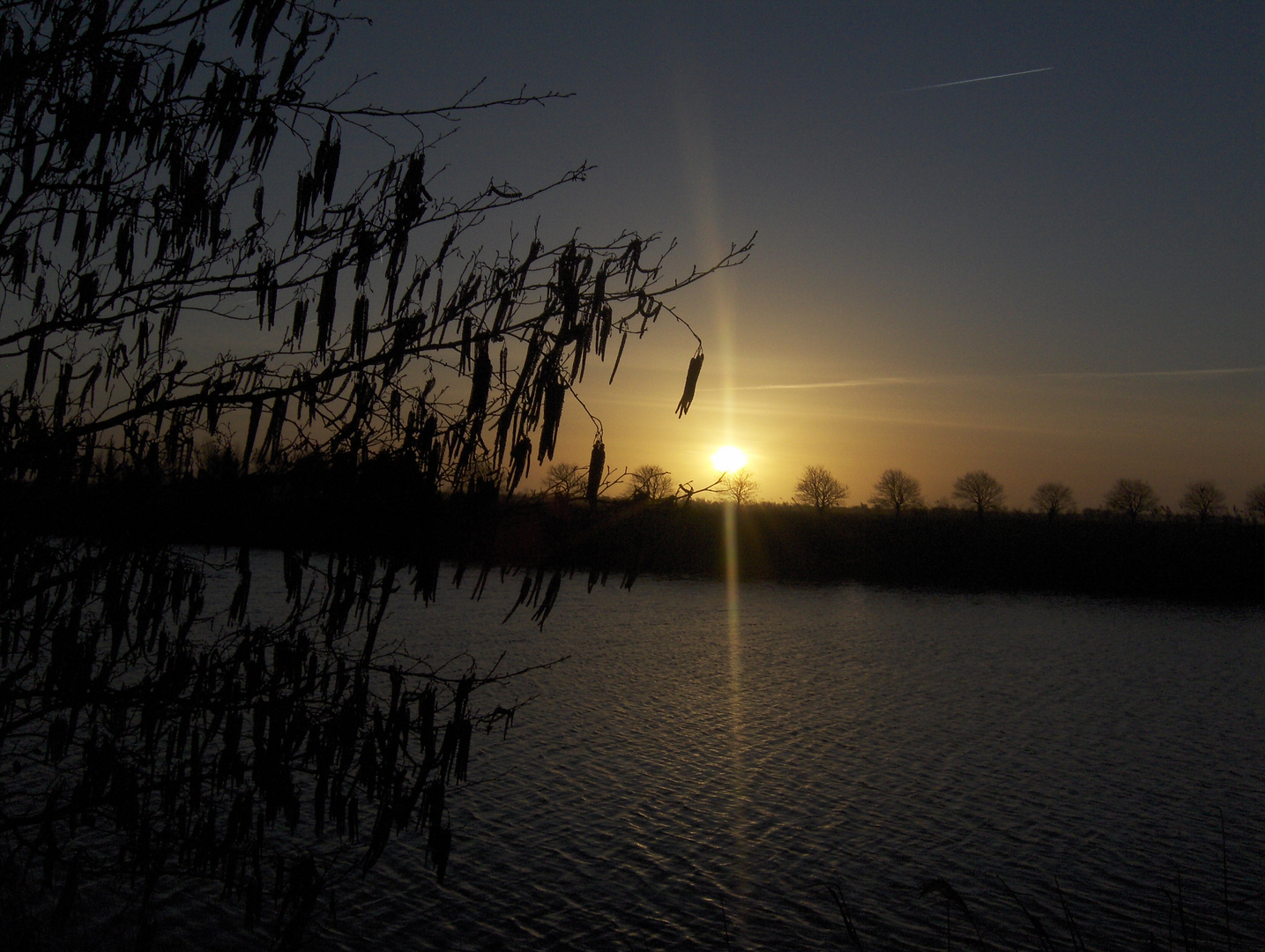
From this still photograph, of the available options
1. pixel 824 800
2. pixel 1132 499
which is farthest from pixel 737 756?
pixel 1132 499

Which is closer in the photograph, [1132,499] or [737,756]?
[737,756]

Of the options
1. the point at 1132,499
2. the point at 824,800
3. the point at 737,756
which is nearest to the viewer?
the point at 824,800

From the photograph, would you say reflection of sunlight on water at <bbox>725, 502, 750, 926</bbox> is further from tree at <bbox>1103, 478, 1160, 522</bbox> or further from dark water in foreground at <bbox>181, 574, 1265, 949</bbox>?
tree at <bbox>1103, 478, 1160, 522</bbox>

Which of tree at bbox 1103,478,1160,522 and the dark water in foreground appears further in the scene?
tree at bbox 1103,478,1160,522

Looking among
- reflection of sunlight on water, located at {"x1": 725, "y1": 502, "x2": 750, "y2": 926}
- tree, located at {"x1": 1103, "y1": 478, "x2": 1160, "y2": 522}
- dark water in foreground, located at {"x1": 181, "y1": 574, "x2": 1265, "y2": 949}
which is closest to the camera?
dark water in foreground, located at {"x1": 181, "y1": 574, "x2": 1265, "y2": 949}

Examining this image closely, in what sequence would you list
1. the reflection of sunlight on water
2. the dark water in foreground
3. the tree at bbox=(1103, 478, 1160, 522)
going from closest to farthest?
1. the dark water in foreground
2. the reflection of sunlight on water
3. the tree at bbox=(1103, 478, 1160, 522)

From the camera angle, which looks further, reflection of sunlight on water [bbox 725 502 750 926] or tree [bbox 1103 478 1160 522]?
tree [bbox 1103 478 1160 522]

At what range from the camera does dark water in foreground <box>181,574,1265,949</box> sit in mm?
9711

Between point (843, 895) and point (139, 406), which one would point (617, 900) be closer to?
point (843, 895)

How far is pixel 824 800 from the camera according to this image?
1340cm

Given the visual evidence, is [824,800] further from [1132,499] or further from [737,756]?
[1132,499]

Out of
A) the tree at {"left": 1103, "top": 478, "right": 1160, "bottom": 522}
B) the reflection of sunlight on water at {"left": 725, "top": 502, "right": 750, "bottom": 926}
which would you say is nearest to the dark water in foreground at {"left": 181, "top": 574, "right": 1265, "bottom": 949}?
the reflection of sunlight on water at {"left": 725, "top": 502, "right": 750, "bottom": 926}

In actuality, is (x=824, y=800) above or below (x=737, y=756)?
below

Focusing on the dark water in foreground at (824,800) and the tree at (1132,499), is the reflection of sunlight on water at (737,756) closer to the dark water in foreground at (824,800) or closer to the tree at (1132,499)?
the dark water in foreground at (824,800)
